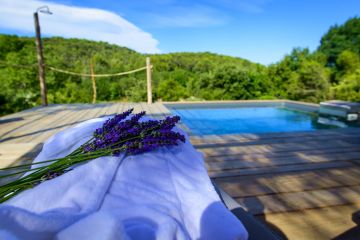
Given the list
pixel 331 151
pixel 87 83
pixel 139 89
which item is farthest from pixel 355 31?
pixel 331 151

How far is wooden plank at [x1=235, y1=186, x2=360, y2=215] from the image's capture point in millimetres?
1123

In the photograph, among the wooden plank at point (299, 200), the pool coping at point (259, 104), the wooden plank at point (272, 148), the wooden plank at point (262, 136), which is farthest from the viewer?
the pool coping at point (259, 104)

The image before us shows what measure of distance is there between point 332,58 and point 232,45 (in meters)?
8.11

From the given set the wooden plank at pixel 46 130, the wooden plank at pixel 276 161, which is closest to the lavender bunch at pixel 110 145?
the wooden plank at pixel 276 161

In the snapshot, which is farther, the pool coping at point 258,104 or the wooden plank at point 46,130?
the pool coping at point 258,104

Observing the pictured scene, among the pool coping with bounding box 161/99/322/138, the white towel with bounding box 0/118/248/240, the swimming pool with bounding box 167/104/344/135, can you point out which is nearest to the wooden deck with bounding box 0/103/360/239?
the white towel with bounding box 0/118/248/240

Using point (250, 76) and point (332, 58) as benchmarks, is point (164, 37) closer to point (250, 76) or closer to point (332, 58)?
point (250, 76)

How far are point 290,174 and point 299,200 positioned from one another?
0.34 metres

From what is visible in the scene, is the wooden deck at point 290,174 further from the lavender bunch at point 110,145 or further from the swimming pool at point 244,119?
the swimming pool at point 244,119

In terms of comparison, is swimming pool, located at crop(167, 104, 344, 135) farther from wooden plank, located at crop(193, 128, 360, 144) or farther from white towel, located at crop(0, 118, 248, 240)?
white towel, located at crop(0, 118, 248, 240)

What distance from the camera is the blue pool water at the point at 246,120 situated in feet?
16.0

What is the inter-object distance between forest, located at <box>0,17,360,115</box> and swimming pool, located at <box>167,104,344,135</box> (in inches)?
85.4

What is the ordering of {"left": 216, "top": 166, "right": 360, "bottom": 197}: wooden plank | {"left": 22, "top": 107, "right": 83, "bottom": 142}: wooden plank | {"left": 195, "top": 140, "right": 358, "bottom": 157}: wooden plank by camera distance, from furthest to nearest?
1. {"left": 22, "top": 107, "right": 83, "bottom": 142}: wooden plank
2. {"left": 195, "top": 140, "right": 358, "bottom": 157}: wooden plank
3. {"left": 216, "top": 166, "right": 360, "bottom": 197}: wooden plank

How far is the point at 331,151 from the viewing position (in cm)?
199
